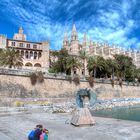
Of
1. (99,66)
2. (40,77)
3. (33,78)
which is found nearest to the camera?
(33,78)

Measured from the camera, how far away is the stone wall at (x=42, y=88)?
37031 mm

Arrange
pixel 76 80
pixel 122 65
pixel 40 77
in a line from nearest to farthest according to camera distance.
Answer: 1. pixel 40 77
2. pixel 76 80
3. pixel 122 65

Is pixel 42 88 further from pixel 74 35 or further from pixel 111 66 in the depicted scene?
pixel 74 35

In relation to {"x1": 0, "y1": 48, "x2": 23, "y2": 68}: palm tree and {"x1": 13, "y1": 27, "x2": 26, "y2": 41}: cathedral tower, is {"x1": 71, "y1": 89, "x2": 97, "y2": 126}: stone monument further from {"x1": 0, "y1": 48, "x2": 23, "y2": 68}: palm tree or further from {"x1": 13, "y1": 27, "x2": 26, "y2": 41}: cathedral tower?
{"x1": 13, "y1": 27, "x2": 26, "y2": 41}: cathedral tower

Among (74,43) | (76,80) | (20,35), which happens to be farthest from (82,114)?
(74,43)

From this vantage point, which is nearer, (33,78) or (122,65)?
(33,78)

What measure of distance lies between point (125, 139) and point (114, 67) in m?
55.9

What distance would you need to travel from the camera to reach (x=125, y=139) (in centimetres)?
1067

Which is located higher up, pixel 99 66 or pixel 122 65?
pixel 122 65

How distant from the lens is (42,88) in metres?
41.1

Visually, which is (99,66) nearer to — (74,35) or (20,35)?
(20,35)

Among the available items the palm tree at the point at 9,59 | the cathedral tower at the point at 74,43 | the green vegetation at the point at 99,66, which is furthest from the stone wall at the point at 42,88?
the cathedral tower at the point at 74,43

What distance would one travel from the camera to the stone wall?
37031 mm

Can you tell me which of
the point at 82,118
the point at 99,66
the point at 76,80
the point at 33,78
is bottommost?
the point at 82,118
